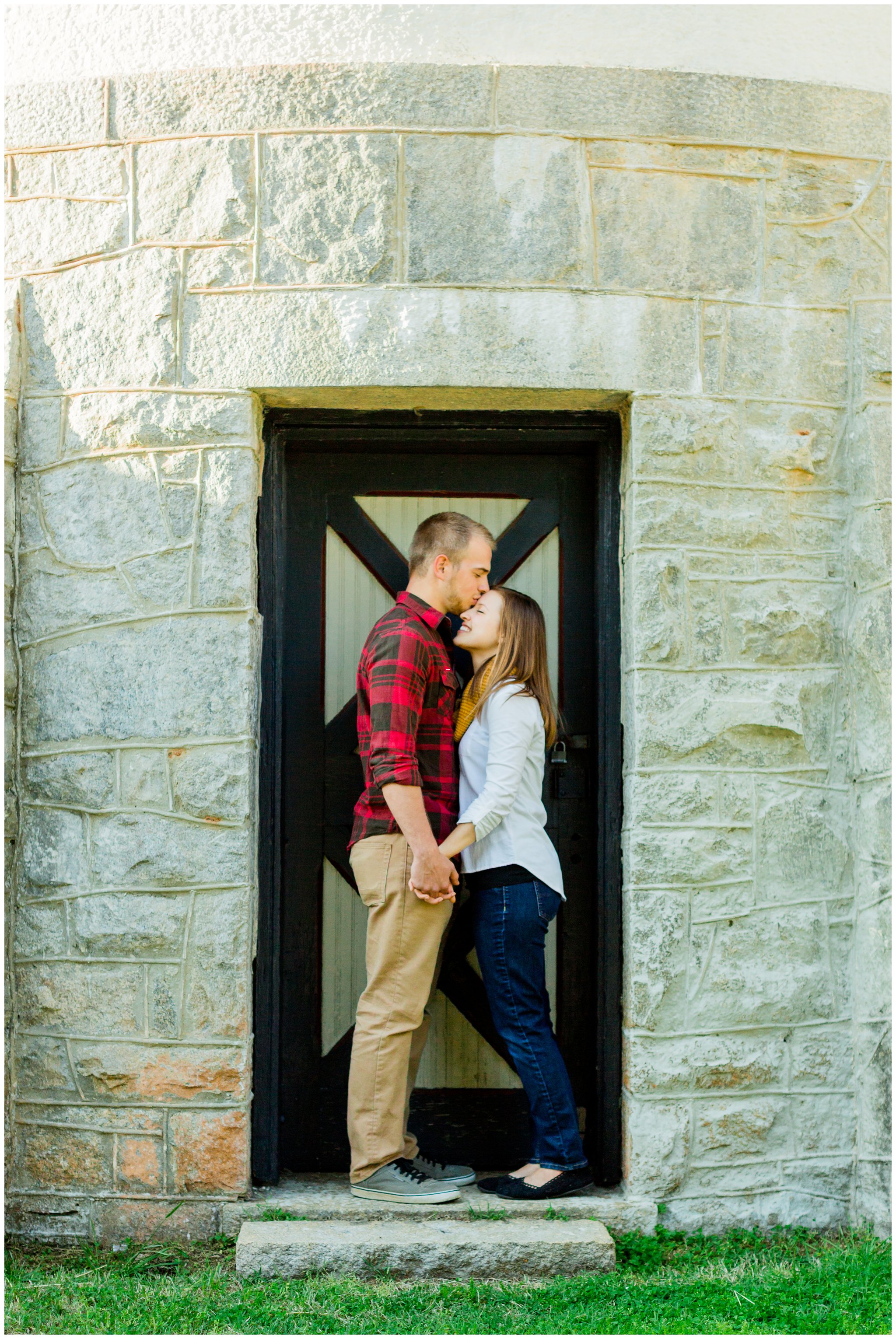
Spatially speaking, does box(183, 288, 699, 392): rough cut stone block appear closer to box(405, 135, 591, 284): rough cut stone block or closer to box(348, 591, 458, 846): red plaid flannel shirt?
box(405, 135, 591, 284): rough cut stone block

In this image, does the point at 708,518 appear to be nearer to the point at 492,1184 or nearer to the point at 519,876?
the point at 519,876

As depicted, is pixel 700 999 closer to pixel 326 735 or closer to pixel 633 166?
pixel 326 735

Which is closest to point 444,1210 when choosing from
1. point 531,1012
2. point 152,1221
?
point 531,1012

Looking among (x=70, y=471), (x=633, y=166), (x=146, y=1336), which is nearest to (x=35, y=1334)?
(x=146, y=1336)

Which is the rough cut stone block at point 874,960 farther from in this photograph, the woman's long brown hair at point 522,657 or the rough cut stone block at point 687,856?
the woman's long brown hair at point 522,657

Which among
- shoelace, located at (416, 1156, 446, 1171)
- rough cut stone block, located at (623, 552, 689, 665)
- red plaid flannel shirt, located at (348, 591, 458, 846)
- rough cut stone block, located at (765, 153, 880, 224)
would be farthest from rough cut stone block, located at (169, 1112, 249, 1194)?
rough cut stone block, located at (765, 153, 880, 224)

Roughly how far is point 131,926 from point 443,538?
5.31 ft

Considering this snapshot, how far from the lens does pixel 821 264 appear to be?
3.87 metres

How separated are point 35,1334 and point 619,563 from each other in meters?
2.89

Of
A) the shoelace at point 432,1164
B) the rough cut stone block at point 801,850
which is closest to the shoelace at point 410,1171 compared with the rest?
the shoelace at point 432,1164

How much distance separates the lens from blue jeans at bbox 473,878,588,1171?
3.63 metres

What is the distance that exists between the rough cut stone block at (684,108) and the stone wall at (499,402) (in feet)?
0.04

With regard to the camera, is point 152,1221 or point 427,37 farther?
point 427,37

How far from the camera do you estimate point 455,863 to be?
385 cm
